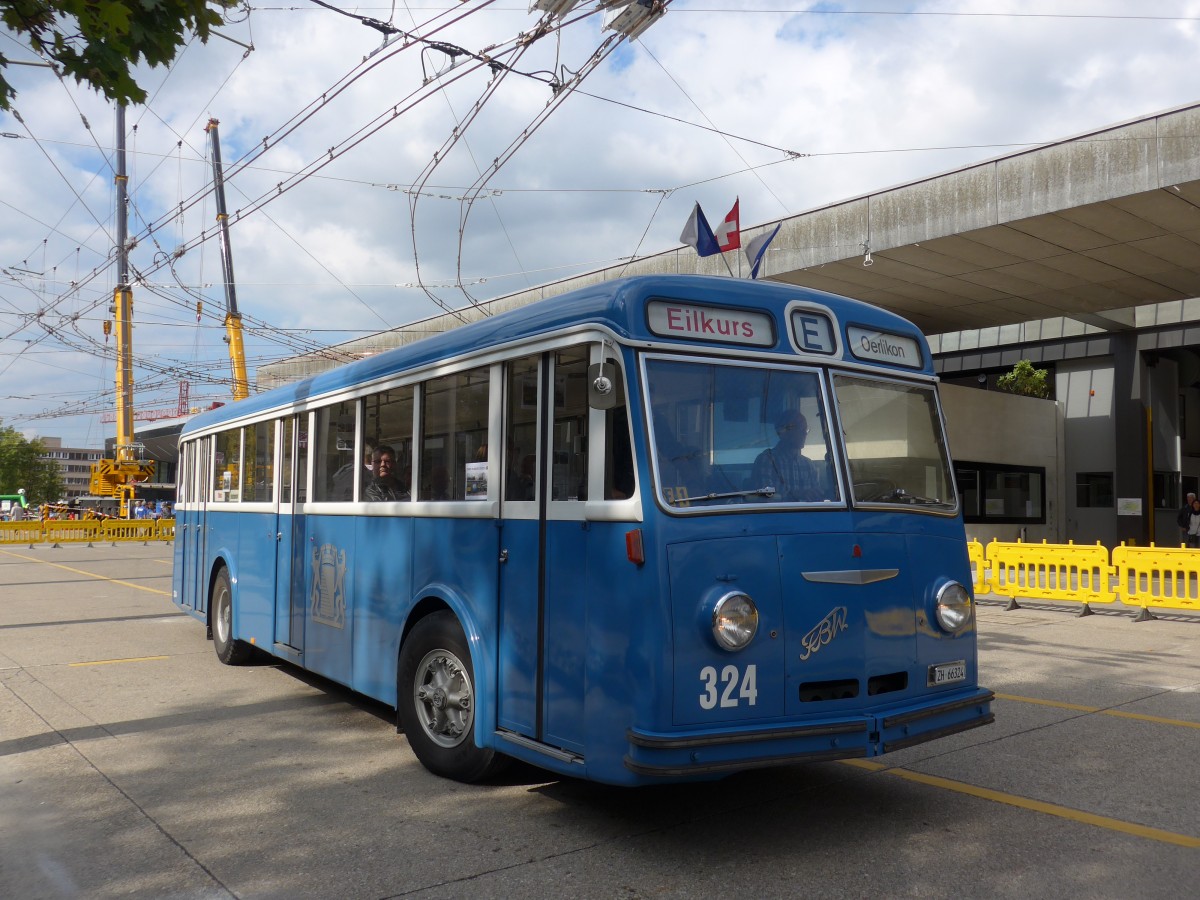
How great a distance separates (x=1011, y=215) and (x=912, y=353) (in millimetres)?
14729

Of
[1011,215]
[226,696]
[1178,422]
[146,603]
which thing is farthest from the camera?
[1178,422]

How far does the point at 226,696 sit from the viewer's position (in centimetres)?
871

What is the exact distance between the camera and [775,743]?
4.61 metres

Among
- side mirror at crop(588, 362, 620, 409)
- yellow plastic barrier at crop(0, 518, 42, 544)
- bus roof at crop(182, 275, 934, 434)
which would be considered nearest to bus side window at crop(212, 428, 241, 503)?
bus roof at crop(182, 275, 934, 434)

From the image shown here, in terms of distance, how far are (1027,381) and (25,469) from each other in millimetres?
111363

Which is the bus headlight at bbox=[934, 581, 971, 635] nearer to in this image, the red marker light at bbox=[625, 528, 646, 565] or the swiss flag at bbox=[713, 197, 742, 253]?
the red marker light at bbox=[625, 528, 646, 565]

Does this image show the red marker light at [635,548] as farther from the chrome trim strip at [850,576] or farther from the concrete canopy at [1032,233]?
the concrete canopy at [1032,233]

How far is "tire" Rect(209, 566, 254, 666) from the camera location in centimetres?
1012

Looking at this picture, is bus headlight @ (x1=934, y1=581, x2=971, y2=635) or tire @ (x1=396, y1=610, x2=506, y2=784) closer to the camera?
bus headlight @ (x1=934, y1=581, x2=971, y2=635)

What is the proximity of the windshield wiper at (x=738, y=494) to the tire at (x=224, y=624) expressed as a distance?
6.69m

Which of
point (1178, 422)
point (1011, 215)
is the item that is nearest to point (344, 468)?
point (1011, 215)

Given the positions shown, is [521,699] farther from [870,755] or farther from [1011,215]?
[1011,215]

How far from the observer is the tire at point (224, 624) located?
10.1 m

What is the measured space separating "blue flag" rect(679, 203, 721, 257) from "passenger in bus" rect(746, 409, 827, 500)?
23.1 ft
